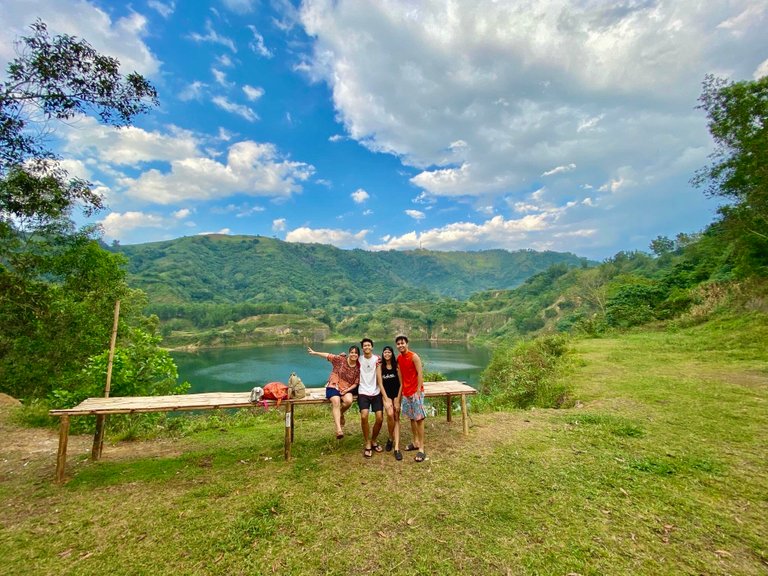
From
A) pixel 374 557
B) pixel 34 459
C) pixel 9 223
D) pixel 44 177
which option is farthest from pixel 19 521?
pixel 9 223

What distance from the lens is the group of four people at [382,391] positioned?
16.8 ft

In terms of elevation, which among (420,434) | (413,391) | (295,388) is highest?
(295,388)

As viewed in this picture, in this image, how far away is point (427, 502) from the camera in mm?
3785

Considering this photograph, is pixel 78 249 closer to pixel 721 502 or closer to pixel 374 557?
pixel 374 557

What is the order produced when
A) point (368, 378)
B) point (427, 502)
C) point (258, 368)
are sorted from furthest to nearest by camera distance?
point (258, 368) → point (368, 378) → point (427, 502)

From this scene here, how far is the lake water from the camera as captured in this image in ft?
139

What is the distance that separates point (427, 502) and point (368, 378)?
1.93m

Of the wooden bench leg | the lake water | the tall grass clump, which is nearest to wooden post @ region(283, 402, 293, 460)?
the wooden bench leg

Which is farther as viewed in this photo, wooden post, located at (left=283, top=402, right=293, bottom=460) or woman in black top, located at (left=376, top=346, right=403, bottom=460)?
woman in black top, located at (left=376, top=346, right=403, bottom=460)

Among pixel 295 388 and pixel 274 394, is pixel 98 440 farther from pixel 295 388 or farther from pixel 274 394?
pixel 295 388

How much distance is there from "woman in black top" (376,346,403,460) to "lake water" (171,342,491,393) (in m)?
28.4

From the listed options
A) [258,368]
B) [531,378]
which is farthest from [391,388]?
[258,368]

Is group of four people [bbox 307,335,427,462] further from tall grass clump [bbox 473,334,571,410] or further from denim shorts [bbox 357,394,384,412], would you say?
tall grass clump [bbox 473,334,571,410]

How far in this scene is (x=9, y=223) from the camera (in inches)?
264
